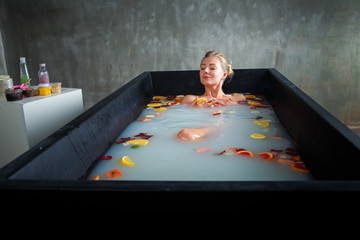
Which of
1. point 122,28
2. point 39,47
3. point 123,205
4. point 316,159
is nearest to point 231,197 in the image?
point 123,205

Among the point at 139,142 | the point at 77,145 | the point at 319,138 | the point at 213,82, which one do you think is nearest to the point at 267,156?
the point at 319,138

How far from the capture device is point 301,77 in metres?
3.73

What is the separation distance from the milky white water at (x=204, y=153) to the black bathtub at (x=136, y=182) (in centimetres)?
9

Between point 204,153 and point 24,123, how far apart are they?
117cm

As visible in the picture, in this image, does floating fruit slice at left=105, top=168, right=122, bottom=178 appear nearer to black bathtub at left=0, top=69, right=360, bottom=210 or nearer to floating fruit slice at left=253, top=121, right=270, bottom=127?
black bathtub at left=0, top=69, right=360, bottom=210

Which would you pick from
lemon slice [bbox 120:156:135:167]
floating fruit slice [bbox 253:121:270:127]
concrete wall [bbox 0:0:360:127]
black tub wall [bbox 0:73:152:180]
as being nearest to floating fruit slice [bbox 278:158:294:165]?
floating fruit slice [bbox 253:121:270:127]

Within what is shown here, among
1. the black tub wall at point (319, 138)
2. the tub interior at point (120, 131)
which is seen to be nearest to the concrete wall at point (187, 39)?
the tub interior at point (120, 131)

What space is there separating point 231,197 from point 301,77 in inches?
130

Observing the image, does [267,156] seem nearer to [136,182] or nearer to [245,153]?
[245,153]

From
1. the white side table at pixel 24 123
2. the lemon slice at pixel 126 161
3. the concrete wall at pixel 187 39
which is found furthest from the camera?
the concrete wall at pixel 187 39

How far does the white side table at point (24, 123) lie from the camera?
2.02m

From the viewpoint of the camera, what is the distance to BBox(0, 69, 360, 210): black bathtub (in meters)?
0.78

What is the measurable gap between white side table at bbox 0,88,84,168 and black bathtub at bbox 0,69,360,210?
54 centimetres

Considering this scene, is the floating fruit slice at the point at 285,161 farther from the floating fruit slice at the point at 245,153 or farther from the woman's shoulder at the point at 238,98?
the woman's shoulder at the point at 238,98
